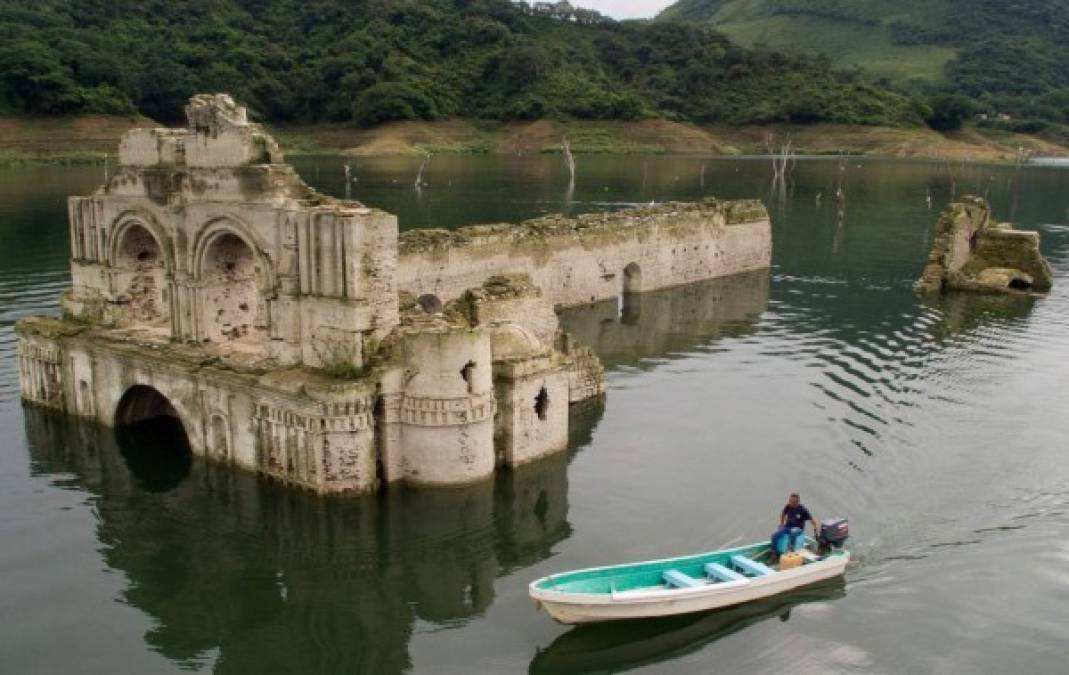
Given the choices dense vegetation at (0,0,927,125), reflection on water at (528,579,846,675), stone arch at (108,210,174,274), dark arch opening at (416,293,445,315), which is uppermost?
dense vegetation at (0,0,927,125)

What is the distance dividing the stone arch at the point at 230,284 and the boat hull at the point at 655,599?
1212cm

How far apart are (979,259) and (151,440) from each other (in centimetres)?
4505

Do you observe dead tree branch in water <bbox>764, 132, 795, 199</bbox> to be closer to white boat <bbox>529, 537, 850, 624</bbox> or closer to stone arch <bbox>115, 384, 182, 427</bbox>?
stone arch <bbox>115, 384, 182, 427</bbox>

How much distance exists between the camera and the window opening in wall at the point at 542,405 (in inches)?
1083

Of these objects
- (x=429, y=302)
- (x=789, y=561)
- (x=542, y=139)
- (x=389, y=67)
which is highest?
(x=389, y=67)

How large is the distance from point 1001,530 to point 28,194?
7946 centimetres

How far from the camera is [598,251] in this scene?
49.9 metres

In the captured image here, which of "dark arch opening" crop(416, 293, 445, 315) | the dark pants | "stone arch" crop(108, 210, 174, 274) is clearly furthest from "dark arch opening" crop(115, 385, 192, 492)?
the dark pants

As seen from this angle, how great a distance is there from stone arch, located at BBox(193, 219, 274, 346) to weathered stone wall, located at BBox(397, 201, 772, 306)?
9.20m

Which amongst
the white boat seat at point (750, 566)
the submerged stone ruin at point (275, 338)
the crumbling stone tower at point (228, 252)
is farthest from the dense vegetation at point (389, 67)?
the white boat seat at point (750, 566)

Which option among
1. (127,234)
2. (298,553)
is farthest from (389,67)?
(298,553)

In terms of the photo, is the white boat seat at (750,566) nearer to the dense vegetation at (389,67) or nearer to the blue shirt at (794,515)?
the blue shirt at (794,515)

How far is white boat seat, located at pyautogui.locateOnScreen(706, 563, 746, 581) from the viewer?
20.2 m

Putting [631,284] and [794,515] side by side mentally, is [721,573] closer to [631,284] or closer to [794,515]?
[794,515]
